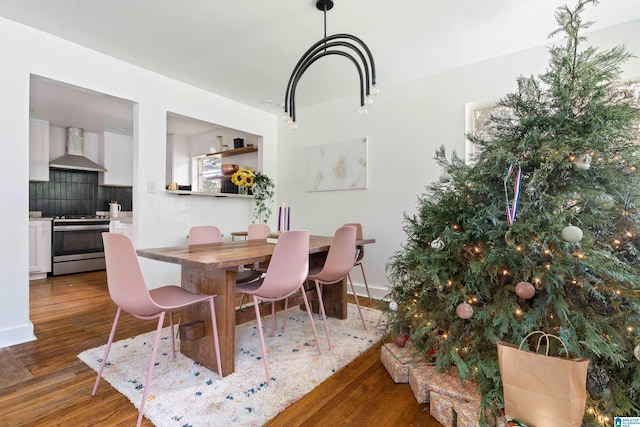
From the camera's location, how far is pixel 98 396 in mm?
1646

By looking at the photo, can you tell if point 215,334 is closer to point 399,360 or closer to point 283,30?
point 399,360

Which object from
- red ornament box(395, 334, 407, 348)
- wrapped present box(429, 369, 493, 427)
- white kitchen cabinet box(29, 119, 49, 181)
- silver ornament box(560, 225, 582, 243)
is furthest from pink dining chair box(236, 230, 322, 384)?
white kitchen cabinet box(29, 119, 49, 181)

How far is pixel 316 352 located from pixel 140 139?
269 cm

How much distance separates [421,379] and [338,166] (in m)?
2.81

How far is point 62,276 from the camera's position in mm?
4719

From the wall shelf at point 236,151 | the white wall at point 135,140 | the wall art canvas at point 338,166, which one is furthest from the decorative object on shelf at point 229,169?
the wall art canvas at point 338,166

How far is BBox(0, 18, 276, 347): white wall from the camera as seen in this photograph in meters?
2.36

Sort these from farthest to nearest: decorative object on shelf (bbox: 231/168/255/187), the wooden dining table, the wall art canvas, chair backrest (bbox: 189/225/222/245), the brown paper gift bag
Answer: decorative object on shelf (bbox: 231/168/255/187) < the wall art canvas < chair backrest (bbox: 189/225/222/245) < the wooden dining table < the brown paper gift bag

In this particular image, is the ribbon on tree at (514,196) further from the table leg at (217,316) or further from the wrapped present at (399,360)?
the table leg at (217,316)

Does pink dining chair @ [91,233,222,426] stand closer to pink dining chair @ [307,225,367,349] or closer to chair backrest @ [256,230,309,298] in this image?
chair backrest @ [256,230,309,298]

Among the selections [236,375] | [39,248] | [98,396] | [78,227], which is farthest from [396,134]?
[39,248]

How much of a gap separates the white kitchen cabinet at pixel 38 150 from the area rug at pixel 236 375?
3992 millimetres

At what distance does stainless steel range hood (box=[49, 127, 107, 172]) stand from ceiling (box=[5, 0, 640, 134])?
1959mm

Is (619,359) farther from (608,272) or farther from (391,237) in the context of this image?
(391,237)
